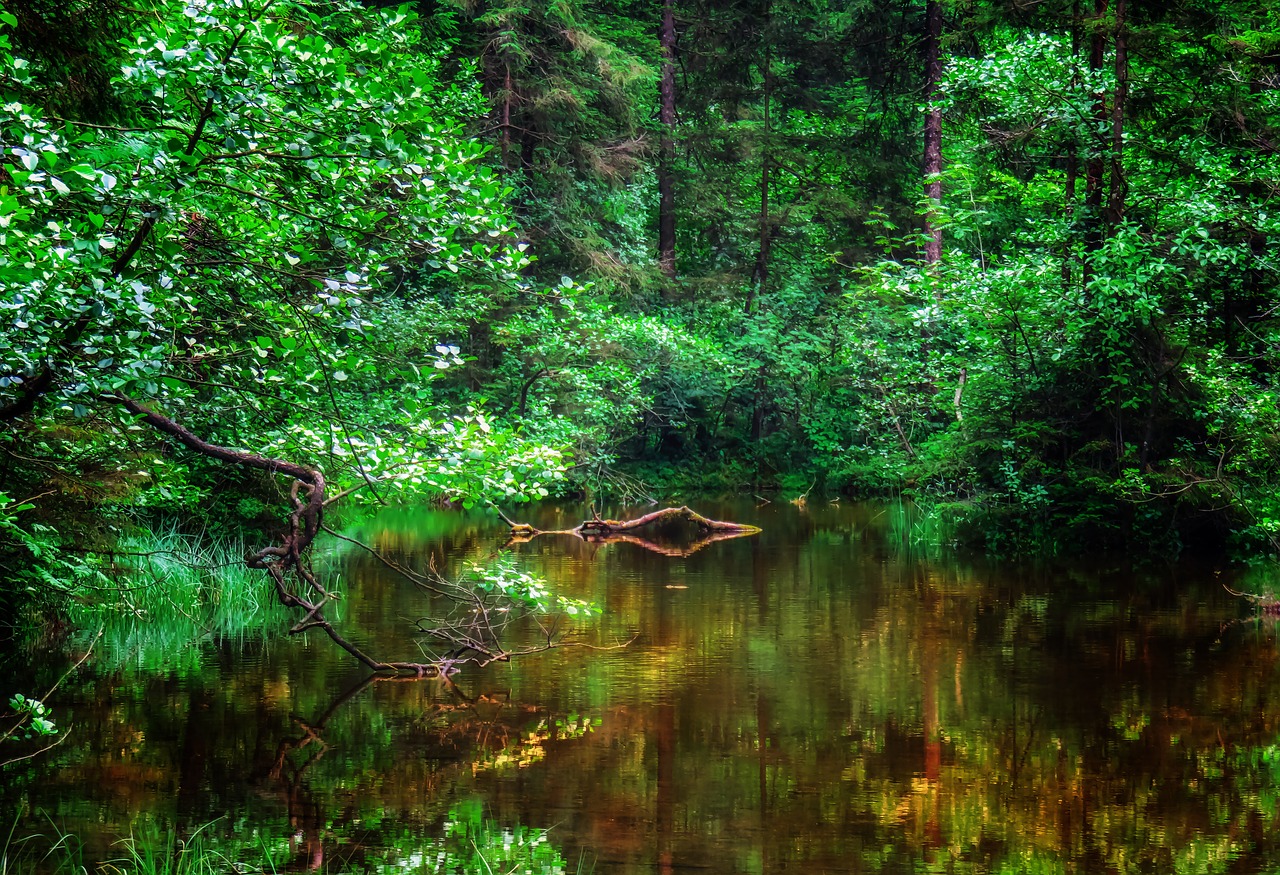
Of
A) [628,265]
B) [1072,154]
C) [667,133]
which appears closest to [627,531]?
[1072,154]

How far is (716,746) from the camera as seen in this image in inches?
260

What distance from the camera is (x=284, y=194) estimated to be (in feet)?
18.1

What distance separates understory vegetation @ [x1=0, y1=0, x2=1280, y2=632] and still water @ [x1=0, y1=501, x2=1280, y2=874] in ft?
4.40

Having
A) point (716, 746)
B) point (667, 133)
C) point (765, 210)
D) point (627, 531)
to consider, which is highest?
point (667, 133)

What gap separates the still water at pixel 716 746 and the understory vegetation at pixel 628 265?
4.40ft

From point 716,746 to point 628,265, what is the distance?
19.4m

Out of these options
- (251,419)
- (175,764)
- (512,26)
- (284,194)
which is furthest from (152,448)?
(512,26)

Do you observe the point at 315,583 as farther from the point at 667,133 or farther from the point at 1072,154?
the point at 667,133

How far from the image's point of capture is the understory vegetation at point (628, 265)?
191 inches

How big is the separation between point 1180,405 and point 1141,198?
8.22ft

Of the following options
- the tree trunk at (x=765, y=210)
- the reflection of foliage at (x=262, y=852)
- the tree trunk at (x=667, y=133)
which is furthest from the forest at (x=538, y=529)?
the tree trunk at (x=667, y=133)

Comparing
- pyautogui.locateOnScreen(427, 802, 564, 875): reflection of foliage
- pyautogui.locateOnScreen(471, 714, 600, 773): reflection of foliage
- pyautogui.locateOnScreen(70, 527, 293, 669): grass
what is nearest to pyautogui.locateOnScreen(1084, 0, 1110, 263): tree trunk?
pyautogui.locateOnScreen(471, 714, 600, 773): reflection of foliage

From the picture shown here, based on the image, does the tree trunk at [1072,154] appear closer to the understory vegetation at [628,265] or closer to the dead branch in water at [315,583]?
the understory vegetation at [628,265]

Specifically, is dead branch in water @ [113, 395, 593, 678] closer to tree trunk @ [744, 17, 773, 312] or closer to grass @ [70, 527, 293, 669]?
grass @ [70, 527, 293, 669]
